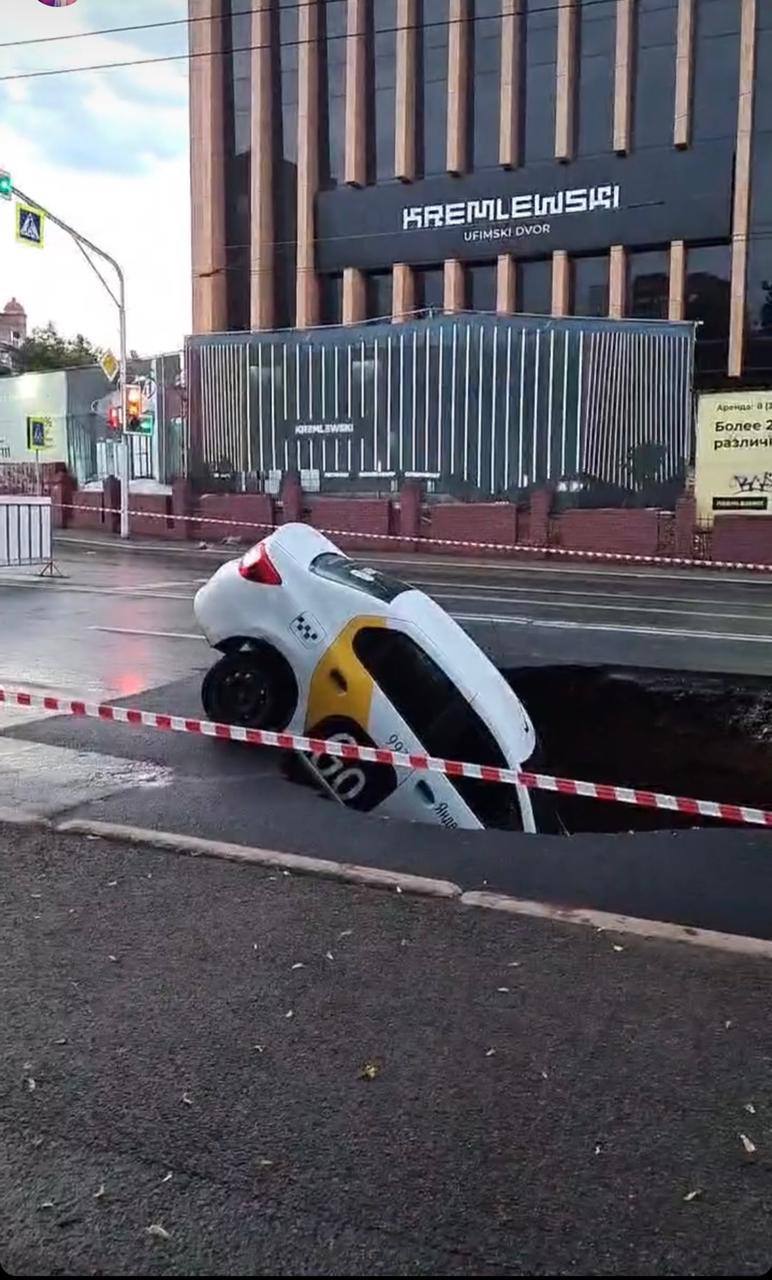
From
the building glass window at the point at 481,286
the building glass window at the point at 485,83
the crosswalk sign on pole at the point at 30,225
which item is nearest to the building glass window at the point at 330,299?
the building glass window at the point at 481,286

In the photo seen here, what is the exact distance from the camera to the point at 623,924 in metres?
4.82

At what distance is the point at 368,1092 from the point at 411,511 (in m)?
24.7

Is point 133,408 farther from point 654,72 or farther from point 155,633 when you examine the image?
point 155,633

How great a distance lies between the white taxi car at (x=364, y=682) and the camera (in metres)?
7.45

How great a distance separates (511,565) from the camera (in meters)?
24.7

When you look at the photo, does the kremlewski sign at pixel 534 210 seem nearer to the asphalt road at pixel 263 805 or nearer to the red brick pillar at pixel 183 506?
the red brick pillar at pixel 183 506

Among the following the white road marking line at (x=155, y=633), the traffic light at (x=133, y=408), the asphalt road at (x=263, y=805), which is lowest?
the asphalt road at (x=263, y=805)

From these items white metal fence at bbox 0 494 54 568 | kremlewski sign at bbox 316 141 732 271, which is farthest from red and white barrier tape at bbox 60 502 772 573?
kremlewski sign at bbox 316 141 732 271

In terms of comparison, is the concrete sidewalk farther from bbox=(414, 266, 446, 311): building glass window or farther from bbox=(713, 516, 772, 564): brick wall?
bbox=(414, 266, 446, 311): building glass window

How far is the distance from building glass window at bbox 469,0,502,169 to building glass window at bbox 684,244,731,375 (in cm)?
694

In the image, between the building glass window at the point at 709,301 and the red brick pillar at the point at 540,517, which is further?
the building glass window at the point at 709,301

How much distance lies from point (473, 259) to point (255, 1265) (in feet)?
114

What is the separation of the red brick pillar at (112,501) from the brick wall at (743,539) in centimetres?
1601

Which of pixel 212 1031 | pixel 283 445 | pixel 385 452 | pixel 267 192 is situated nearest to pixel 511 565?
pixel 385 452
